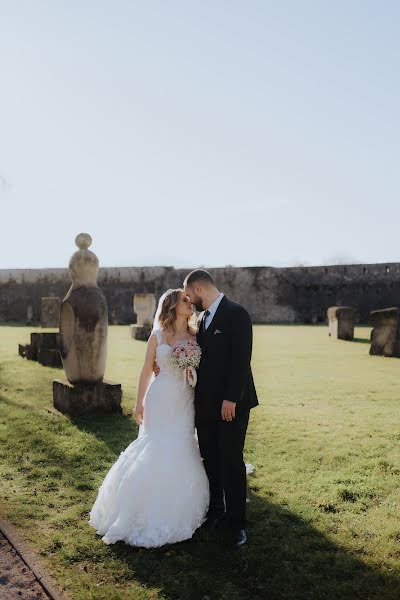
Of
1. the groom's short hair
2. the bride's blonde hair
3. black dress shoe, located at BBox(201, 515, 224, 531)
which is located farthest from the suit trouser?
the groom's short hair

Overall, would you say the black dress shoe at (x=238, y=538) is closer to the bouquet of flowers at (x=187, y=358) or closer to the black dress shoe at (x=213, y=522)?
the black dress shoe at (x=213, y=522)

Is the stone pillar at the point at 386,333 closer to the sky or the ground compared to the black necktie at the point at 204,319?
closer to the ground

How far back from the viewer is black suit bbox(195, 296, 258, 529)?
3439mm

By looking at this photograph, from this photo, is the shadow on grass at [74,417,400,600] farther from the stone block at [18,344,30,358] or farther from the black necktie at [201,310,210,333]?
the stone block at [18,344,30,358]

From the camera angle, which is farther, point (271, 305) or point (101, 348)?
point (271, 305)

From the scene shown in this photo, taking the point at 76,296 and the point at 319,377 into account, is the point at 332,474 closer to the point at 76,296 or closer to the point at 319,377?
the point at 76,296

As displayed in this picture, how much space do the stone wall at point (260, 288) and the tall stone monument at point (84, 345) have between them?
57.1ft

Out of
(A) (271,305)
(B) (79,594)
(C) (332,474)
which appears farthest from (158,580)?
(A) (271,305)

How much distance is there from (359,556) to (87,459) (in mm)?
2597

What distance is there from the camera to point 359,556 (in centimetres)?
320

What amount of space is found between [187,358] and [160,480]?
2.53 feet

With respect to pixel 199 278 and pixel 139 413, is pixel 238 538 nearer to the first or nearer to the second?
pixel 139 413

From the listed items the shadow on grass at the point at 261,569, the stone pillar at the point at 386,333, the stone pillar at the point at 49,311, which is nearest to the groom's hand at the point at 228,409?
the shadow on grass at the point at 261,569

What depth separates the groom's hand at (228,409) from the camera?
3404 mm
